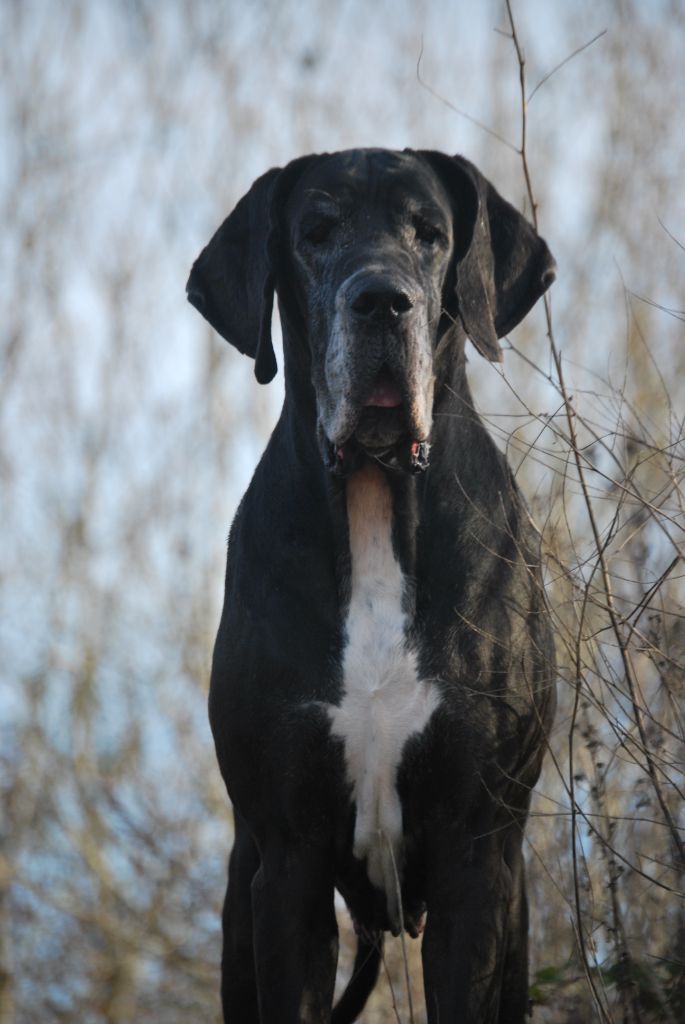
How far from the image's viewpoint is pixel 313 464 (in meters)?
3.46

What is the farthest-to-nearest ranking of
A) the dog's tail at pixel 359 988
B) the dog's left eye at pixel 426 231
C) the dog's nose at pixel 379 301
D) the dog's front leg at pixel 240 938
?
Answer: the dog's tail at pixel 359 988 → the dog's front leg at pixel 240 938 → the dog's left eye at pixel 426 231 → the dog's nose at pixel 379 301

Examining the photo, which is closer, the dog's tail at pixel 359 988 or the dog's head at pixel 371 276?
the dog's head at pixel 371 276

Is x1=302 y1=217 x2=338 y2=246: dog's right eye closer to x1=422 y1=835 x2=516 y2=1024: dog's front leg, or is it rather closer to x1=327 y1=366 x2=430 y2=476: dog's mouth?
x1=327 y1=366 x2=430 y2=476: dog's mouth

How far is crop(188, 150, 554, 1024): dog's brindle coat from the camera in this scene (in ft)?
10.6

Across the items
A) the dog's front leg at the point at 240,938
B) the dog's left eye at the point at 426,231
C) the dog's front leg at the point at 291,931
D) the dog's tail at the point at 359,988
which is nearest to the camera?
the dog's front leg at the point at 291,931

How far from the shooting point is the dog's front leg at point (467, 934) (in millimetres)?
3186

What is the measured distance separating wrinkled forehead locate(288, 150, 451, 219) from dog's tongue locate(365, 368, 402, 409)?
48 centimetres

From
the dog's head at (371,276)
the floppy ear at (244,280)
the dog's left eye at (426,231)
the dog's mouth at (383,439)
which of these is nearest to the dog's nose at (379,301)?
the dog's head at (371,276)

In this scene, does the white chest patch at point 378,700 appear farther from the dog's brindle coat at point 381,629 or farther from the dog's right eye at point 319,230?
the dog's right eye at point 319,230

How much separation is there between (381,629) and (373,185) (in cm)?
101

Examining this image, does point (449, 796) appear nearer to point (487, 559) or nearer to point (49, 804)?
point (487, 559)

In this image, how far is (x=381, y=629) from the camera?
10.8ft

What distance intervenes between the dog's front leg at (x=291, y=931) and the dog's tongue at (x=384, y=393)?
952mm

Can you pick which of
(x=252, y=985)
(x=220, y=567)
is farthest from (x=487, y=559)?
(x=220, y=567)
